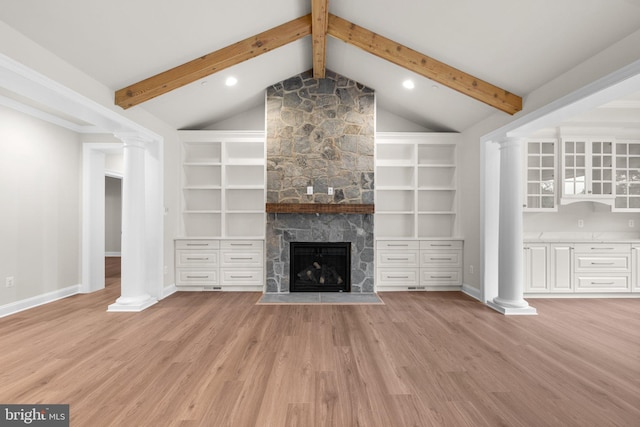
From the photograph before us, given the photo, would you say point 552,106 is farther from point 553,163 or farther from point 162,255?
point 162,255

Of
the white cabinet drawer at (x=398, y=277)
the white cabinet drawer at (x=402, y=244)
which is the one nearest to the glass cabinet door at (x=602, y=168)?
the white cabinet drawer at (x=402, y=244)

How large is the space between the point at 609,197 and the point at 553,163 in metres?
1.03

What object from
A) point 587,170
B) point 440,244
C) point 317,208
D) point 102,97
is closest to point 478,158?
point 440,244

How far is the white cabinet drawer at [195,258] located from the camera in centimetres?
519

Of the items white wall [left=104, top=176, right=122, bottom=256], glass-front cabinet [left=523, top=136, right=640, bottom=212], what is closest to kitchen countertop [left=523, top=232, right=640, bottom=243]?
glass-front cabinet [left=523, top=136, right=640, bottom=212]

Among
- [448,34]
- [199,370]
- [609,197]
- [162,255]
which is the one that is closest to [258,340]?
[199,370]

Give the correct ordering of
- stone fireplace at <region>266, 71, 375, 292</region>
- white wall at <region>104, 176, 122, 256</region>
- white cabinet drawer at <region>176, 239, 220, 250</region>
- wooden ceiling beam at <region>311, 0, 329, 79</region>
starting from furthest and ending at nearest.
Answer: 1. white wall at <region>104, 176, 122, 256</region>
2. white cabinet drawer at <region>176, 239, 220, 250</region>
3. stone fireplace at <region>266, 71, 375, 292</region>
4. wooden ceiling beam at <region>311, 0, 329, 79</region>

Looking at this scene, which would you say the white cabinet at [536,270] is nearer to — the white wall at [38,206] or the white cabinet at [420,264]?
the white cabinet at [420,264]

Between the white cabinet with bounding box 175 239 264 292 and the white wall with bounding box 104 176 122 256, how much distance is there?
5519 mm

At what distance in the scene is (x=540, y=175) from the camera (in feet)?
15.8

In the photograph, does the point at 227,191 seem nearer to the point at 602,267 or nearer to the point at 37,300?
the point at 37,300

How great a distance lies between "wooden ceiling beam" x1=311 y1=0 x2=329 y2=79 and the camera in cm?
339

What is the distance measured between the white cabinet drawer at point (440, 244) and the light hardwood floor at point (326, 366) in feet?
4.44

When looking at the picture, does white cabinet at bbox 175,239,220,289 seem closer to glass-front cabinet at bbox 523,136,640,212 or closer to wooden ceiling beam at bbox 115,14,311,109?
wooden ceiling beam at bbox 115,14,311,109
